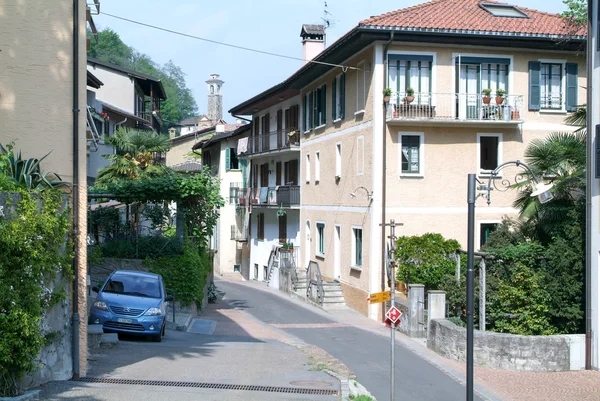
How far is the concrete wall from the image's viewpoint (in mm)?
12828

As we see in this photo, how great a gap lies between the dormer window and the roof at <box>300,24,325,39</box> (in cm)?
1297

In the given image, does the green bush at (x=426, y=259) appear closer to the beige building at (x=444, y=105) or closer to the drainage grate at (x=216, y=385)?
the beige building at (x=444, y=105)

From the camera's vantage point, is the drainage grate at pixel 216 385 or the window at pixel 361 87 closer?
the drainage grate at pixel 216 385

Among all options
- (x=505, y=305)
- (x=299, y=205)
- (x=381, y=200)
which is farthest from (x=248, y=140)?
(x=505, y=305)

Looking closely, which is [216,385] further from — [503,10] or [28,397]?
[503,10]

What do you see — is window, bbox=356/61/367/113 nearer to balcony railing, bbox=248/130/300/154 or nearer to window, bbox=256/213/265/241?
balcony railing, bbox=248/130/300/154

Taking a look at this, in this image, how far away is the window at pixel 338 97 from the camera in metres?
31.1

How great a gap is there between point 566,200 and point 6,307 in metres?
14.4

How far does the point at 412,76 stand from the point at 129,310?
45.8 feet

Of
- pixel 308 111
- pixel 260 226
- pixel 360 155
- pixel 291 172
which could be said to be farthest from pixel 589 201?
pixel 260 226

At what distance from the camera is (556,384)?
1658cm

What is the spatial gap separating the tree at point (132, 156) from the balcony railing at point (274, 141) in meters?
6.16

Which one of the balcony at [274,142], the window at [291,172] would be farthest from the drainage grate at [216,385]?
the window at [291,172]

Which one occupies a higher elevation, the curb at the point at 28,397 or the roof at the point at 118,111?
the roof at the point at 118,111
